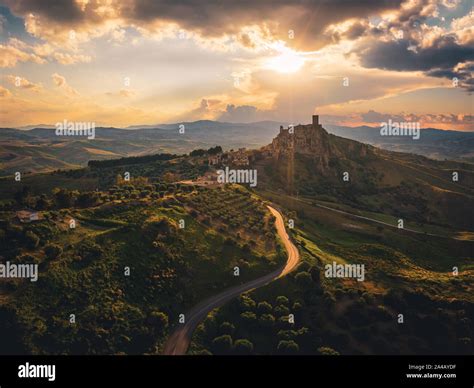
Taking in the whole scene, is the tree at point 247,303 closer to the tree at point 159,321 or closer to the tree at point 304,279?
the tree at point 304,279

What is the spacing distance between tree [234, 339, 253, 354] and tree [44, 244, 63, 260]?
39.5 metres

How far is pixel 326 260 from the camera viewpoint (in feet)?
331

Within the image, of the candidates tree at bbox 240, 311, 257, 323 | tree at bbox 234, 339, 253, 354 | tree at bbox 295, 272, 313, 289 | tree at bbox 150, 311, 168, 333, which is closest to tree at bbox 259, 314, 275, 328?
tree at bbox 240, 311, 257, 323

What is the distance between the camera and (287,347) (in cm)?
6569

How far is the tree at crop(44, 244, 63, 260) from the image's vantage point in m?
71.8

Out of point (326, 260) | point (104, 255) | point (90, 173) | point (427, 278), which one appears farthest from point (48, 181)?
point (427, 278)

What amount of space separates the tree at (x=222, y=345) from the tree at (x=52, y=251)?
117 feet

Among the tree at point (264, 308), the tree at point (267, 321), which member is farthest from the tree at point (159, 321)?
the tree at point (264, 308)

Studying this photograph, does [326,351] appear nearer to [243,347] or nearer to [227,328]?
[243,347]

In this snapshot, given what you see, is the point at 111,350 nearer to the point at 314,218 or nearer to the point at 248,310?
the point at 248,310

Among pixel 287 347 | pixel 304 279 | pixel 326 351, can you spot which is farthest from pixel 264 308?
pixel 304 279

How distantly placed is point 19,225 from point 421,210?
187 metres

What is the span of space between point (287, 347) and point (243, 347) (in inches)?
318

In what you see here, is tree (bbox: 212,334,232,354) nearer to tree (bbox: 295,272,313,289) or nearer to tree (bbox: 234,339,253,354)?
tree (bbox: 234,339,253,354)
